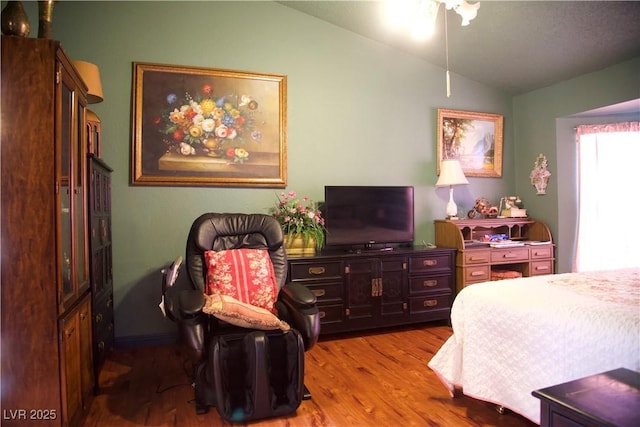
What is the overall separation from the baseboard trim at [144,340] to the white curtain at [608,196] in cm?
400

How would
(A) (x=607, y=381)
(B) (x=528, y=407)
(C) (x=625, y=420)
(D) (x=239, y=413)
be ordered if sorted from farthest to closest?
(D) (x=239, y=413)
(B) (x=528, y=407)
(A) (x=607, y=381)
(C) (x=625, y=420)

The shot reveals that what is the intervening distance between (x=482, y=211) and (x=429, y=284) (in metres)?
1.12

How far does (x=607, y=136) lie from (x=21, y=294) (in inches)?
186

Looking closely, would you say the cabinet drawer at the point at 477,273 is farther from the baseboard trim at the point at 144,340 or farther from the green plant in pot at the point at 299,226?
the baseboard trim at the point at 144,340

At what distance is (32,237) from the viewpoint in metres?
1.56

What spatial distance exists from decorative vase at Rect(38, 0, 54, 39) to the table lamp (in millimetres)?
3244

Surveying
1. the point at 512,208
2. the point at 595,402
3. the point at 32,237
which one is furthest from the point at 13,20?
the point at 512,208

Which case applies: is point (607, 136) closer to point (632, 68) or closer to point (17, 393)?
point (632, 68)

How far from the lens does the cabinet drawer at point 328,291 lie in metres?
3.18

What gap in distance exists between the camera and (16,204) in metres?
1.55

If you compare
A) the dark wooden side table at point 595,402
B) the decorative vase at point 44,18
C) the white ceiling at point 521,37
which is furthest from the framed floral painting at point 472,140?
the decorative vase at point 44,18

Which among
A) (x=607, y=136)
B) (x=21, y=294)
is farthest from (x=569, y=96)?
(x=21, y=294)

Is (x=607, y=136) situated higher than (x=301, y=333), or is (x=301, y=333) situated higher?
(x=607, y=136)

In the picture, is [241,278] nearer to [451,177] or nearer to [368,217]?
[368,217]
